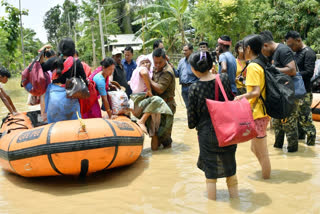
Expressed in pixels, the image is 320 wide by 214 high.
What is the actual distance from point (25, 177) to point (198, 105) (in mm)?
2966

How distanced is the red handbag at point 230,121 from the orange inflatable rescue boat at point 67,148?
1685mm

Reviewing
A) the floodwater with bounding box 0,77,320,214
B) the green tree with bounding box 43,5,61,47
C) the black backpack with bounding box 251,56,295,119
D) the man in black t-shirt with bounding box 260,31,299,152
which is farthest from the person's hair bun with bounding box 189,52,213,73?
the green tree with bounding box 43,5,61,47

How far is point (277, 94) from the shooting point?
13.0 ft

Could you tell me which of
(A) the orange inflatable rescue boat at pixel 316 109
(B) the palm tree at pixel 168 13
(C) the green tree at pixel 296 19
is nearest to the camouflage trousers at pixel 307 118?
(A) the orange inflatable rescue boat at pixel 316 109

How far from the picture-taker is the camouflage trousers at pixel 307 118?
18.2ft

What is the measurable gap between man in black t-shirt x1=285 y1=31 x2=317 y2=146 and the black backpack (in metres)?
1.68

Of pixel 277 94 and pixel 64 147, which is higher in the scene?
pixel 277 94

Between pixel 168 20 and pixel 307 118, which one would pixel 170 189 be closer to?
pixel 307 118

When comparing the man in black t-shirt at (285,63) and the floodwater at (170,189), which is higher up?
the man in black t-shirt at (285,63)

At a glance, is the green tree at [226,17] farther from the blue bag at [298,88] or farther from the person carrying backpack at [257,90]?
the person carrying backpack at [257,90]

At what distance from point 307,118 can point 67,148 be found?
3.77 m

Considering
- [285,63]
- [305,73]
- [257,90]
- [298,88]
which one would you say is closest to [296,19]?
[305,73]

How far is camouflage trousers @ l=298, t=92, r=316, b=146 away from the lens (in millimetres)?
5562

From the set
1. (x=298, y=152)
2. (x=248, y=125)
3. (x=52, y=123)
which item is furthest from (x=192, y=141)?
(x=248, y=125)
